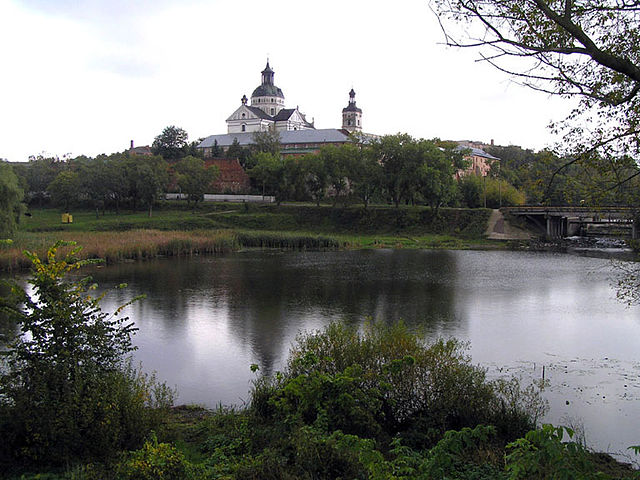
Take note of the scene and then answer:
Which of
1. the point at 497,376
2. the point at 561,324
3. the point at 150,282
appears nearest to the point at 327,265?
the point at 150,282

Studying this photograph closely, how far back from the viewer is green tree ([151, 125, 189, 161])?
83.5 meters

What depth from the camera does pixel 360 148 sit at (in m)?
59.8

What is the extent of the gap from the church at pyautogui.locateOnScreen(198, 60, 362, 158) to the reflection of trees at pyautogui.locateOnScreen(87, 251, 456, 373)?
59825 mm

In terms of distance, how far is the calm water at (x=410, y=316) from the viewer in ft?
38.1

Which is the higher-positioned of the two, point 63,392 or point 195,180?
point 195,180

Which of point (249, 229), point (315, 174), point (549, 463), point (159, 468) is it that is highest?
point (315, 174)

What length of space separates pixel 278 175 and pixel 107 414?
5302cm

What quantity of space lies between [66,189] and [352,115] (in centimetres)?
6522

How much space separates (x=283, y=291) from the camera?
23.0 m

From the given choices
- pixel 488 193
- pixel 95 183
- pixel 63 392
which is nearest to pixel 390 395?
pixel 63 392

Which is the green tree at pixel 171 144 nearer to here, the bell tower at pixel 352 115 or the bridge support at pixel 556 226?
the bell tower at pixel 352 115

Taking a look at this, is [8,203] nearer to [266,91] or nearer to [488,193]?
[488,193]

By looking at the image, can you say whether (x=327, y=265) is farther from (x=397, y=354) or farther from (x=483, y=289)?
(x=397, y=354)

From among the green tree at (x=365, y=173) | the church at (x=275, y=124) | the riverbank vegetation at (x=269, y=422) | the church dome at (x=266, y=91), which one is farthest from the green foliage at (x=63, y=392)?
the church dome at (x=266, y=91)
